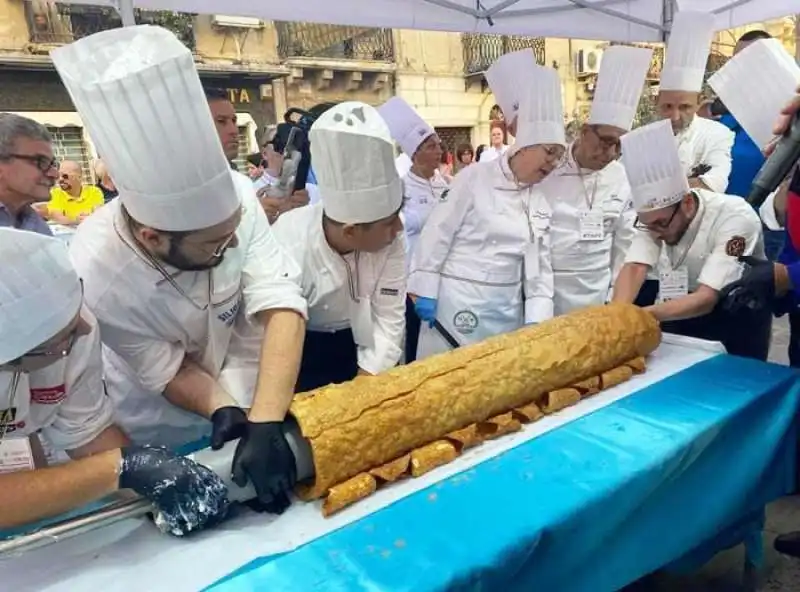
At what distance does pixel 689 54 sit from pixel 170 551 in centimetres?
276

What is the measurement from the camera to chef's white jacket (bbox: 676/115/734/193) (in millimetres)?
2826

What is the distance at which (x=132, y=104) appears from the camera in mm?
1051

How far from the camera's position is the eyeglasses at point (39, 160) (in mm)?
2198

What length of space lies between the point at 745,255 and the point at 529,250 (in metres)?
0.64

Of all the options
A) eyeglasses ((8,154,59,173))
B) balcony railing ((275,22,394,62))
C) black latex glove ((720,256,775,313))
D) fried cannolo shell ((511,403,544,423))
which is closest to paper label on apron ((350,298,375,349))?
fried cannolo shell ((511,403,544,423))

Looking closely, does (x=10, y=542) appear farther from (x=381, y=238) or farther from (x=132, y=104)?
(x=381, y=238)

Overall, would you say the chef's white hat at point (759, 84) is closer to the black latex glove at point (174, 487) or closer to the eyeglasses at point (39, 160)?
the black latex glove at point (174, 487)

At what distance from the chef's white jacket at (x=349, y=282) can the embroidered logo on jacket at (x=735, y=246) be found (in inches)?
36.6

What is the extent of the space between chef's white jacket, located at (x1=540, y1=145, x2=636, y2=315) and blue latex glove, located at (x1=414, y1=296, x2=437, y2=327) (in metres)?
0.44

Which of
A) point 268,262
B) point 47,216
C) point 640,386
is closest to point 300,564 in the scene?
point 268,262

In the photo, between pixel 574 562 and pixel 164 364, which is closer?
pixel 574 562

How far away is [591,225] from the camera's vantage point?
7.77ft

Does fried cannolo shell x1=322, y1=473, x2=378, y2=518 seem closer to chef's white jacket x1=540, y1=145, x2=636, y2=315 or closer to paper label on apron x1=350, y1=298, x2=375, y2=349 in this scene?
paper label on apron x1=350, y1=298, x2=375, y2=349

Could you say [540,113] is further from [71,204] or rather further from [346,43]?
[346,43]
